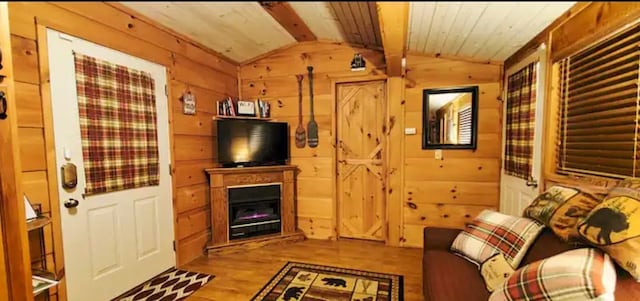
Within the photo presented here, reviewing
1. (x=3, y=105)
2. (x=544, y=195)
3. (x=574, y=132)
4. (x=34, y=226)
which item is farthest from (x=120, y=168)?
(x=574, y=132)

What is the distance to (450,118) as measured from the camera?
9.68 feet

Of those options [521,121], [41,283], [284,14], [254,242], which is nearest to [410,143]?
[521,121]

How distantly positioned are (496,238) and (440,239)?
1.30 ft

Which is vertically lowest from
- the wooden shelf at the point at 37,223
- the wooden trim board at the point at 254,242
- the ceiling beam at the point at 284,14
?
the wooden trim board at the point at 254,242

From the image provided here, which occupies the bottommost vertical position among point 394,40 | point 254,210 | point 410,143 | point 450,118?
point 254,210

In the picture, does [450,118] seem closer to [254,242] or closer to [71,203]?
[254,242]

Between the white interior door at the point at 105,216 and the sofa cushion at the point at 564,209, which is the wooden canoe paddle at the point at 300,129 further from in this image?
the sofa cushion at the point at 564,209

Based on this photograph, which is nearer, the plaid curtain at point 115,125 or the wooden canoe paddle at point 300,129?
the plaid curtain at point 115,125

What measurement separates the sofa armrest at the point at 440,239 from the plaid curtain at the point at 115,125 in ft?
7.42

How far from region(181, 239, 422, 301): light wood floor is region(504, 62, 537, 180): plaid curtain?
4.13ft

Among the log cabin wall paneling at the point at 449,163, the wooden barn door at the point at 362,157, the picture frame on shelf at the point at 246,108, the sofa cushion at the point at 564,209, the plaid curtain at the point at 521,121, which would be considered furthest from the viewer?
the wooden barn door at the point at 362,157

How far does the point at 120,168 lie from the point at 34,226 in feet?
2.33

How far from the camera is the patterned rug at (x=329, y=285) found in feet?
6.83

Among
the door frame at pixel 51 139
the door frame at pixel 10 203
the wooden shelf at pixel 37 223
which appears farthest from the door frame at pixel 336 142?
the door frame at pixel 10 203
